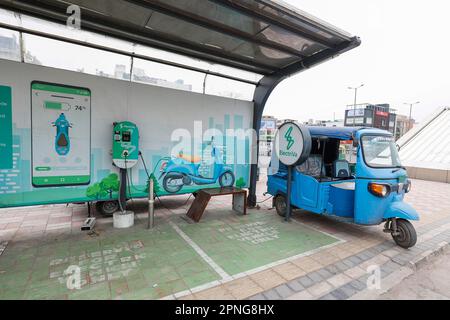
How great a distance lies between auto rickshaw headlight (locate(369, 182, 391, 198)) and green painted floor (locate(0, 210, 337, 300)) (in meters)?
1.14

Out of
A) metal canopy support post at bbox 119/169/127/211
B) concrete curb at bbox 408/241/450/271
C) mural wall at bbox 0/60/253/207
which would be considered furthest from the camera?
metal canopy support post at bbox 119/169/127/211

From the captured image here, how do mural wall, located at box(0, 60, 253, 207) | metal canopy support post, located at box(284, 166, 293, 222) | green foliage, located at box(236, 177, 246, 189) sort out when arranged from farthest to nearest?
green foliage, located at box(236, 177, 246, 189), metal canopy support post, located at box(284, 166, 293, 222), mural wall, located at box(0, 60, 253, 207)

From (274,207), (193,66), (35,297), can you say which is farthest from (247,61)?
(35,297)

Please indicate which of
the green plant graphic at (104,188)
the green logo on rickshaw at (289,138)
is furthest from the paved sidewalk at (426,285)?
the green plant graphic at (104,188)

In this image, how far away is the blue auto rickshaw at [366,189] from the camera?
13.1ft

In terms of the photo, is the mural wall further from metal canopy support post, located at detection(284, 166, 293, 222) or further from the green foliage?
metal canopy support post, located at detection(284, 166, 293, 222)

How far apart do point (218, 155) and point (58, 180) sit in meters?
3.40

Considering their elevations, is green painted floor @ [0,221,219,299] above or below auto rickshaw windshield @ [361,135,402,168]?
below

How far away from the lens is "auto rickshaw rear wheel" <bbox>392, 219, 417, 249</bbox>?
3861mm

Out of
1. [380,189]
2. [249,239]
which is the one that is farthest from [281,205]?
[380,189]

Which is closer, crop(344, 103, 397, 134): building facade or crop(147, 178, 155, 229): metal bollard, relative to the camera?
crop(147, 178, 155, 229): metal bollard

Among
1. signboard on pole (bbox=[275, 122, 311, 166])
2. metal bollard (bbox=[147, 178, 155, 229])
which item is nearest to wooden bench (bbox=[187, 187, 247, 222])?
metal bollard (bbox=[147, 178, 155, 229])

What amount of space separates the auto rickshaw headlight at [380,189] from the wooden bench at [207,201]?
266cm

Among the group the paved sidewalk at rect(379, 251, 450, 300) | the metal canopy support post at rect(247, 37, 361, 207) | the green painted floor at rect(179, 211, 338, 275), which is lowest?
the paved sidewalk at rect(379, 251, 450, 300)
